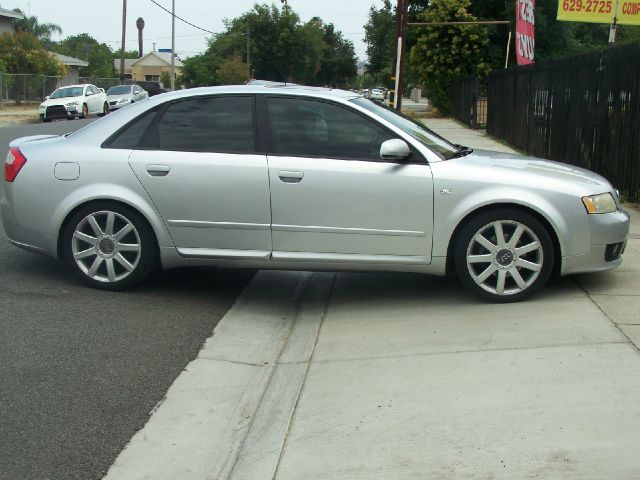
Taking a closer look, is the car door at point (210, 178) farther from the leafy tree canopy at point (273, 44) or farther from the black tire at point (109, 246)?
the leafy tree canopy at point (273, 44)

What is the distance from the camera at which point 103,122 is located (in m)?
7.20

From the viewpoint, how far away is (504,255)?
659 centimetres

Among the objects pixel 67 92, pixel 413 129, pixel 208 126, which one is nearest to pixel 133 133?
pixel 208 126

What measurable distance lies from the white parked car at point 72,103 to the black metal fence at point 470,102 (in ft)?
51.8

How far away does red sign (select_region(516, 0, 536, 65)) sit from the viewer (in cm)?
2016

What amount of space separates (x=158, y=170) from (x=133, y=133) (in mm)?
431

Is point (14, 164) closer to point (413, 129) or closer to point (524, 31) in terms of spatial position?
point (413, 129)

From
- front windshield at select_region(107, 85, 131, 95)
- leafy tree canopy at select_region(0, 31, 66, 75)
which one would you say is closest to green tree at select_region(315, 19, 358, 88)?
leafy tree canopy at select_region(0, 31, 66, 75)

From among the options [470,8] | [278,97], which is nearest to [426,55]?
[470,8]

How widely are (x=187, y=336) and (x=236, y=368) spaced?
0.68m

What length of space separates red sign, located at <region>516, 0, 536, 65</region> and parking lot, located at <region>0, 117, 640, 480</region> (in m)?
13.8

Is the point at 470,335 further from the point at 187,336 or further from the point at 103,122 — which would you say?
the point at 103,122

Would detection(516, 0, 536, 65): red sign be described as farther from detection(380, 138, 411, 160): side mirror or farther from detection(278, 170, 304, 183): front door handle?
detection(278, 170, 304, 183): front door handle

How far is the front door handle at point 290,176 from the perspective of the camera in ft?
21.8
